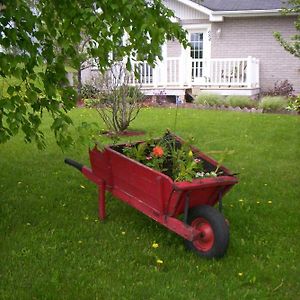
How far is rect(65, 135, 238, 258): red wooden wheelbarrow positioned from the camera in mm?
4145

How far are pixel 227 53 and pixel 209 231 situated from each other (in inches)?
628

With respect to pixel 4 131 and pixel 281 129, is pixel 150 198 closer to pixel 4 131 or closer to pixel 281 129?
pixel 4 131

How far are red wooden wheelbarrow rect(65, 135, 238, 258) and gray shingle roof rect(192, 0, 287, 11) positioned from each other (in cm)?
1472

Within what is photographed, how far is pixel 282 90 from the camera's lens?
18.0 metres

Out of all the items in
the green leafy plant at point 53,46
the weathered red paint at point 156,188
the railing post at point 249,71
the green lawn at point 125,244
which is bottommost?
the green lawn at point 125,244

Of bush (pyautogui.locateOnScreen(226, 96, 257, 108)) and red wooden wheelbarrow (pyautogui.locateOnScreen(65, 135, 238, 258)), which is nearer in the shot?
red wooden wheelbarrow (pyautogui.locateOnScreen(65, 135, 238, 258))

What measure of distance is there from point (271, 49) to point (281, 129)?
8649mm

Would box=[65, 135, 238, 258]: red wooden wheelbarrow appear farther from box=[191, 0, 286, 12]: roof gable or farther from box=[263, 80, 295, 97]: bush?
box=[191, 0, 286, 12]: roof gable

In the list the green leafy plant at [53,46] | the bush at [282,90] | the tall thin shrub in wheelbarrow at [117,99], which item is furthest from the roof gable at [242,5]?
the green leafy plant at [53,46]

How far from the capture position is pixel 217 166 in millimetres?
4652

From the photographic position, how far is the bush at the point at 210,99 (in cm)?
1544

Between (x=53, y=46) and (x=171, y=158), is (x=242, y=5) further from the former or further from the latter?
(x=53, y=46)

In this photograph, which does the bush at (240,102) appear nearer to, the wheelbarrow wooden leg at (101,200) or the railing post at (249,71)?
the railing post at (249,71)

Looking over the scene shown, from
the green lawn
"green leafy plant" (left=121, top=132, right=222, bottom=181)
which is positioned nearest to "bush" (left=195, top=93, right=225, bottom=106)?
the green lawn
